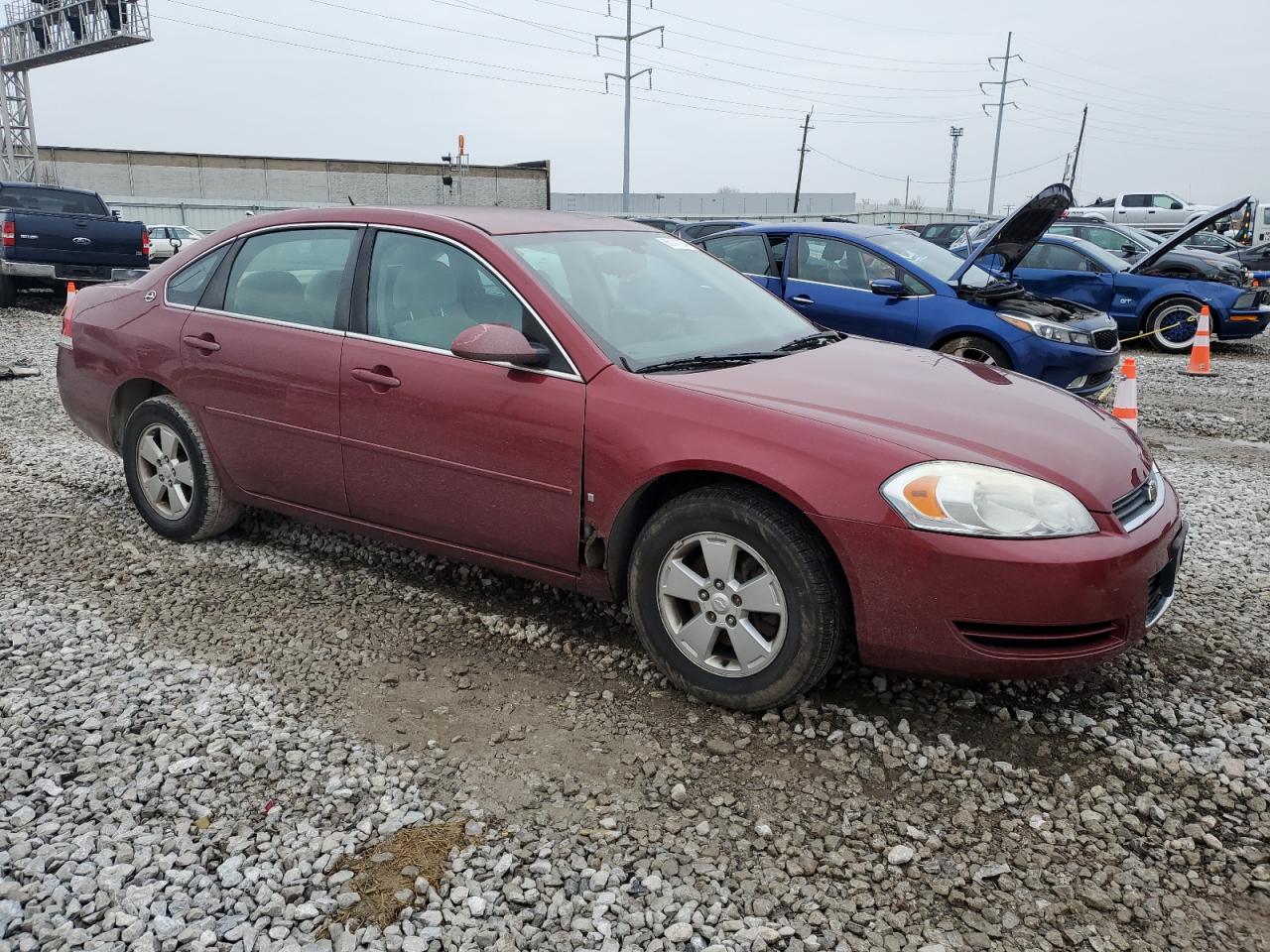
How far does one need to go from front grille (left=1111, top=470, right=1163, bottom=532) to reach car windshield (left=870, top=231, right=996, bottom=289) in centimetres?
494

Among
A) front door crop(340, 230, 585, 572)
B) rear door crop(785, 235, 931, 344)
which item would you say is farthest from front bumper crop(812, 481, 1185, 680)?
rear door crop(785, 235, 931, 344)

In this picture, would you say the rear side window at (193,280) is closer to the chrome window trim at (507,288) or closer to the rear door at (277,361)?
the rear door at (277,361)

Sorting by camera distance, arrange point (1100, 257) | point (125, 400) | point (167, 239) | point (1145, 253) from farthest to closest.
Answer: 1. point (167, 239)
2. point (1145, 253)
3. point (1100, 257)
4. point (125, 400)

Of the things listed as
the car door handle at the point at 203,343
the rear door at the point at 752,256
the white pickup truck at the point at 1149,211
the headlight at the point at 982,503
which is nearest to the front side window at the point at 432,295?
the car door handle at the point at 203,343

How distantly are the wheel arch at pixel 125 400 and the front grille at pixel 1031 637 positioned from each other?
373cm

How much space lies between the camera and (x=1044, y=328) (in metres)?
7.69

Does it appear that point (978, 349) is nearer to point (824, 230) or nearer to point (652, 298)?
point (824, 230)

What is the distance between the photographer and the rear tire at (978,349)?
7699 mm

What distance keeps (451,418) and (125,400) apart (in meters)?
2.22

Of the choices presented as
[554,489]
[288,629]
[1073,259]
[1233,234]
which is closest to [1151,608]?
[554,489]

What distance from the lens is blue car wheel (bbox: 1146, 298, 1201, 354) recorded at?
39.7ft

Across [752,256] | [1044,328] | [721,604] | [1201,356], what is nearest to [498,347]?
[721,604]

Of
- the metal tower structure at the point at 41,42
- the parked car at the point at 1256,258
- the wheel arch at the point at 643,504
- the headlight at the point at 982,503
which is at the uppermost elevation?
the metal tower structure at the point at 41,42

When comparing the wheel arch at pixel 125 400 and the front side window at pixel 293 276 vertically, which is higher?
the front side window at pixel 293 276
